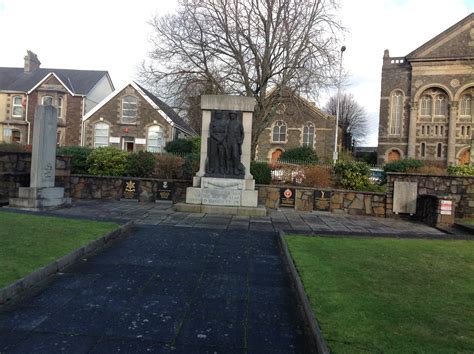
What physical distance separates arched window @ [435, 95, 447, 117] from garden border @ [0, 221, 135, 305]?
4823 centimetres

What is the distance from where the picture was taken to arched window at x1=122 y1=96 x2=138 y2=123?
36.5 metres

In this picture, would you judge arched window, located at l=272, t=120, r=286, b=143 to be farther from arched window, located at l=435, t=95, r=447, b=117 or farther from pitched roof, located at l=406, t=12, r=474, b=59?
arched window, located at l=435, t=95, r=447, b=117

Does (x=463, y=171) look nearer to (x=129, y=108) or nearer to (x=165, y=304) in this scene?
(x=165, y=304)

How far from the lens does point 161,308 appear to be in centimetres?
427

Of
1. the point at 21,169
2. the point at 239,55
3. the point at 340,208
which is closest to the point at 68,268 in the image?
the point at 21,169

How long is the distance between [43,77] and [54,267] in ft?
141

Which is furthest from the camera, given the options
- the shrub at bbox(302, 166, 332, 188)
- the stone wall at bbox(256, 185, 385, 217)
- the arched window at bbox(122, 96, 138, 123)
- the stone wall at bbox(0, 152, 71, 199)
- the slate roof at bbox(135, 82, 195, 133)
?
the arched window at bbox(122, 96, 138, 123)

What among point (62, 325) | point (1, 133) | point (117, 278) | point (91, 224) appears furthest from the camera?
point (1, 133)

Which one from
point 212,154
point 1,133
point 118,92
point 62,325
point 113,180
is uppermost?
point 118,92

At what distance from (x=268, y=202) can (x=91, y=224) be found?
27.0ft

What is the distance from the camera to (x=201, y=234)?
8.62 metres

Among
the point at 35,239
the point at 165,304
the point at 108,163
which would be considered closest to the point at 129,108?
the point at 108,163

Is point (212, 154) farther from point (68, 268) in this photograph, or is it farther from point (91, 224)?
point (68, 268)

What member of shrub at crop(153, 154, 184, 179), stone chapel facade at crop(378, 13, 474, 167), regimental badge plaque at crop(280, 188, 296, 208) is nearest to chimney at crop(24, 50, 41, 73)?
shrub at crop(153, 154, 184, 179)
